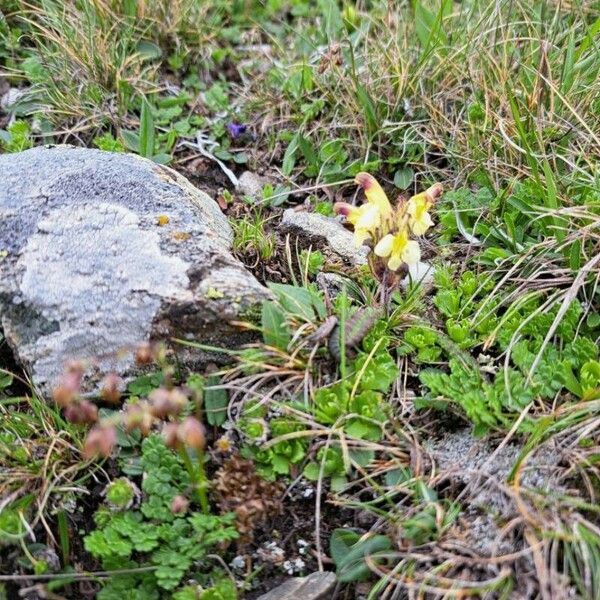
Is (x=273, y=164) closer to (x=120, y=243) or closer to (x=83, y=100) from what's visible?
(x=83, y=100)

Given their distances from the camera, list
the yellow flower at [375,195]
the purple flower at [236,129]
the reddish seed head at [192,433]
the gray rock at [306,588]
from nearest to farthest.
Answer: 1. the reddish seed head at [192,433]
2. the gray rock at [306,588]
3. the yellow flower at [375,195]
4. the purple flower at [236,129]

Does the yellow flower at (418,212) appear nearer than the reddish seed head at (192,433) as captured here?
No

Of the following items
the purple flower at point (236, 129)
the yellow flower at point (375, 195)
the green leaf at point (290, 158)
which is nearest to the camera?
the yellow flower at point (375, 195)

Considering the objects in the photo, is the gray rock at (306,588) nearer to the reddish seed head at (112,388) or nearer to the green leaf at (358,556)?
the green leaf at (358,556)

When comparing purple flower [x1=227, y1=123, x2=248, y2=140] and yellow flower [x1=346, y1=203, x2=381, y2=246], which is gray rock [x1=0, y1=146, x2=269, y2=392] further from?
purple flower [x1=227, y1=123, x2=248, y2=140]

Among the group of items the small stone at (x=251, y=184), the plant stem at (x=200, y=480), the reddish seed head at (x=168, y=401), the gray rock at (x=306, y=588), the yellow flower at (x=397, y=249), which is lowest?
the gray rock at (x=306, y=588)

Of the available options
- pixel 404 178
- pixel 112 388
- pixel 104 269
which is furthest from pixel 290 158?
pixel 112 388

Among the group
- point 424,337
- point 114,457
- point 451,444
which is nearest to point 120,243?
point 114,457

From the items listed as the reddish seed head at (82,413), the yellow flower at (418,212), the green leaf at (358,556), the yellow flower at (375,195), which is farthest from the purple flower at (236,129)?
the green leaf at (358,556)

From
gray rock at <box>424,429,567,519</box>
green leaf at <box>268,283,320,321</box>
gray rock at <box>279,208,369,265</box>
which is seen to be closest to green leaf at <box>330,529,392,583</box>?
gray rock at <box>424,429,567,519</box>
